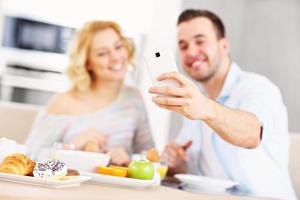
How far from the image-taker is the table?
4.06 ft

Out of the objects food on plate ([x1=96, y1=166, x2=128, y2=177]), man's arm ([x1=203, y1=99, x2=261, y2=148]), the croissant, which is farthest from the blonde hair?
the croissant

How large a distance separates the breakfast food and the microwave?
287 centimetres

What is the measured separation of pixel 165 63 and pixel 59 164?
1.26ft

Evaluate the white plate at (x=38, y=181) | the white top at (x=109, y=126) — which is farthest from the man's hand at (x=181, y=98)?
the white top at (x=109, y=126)

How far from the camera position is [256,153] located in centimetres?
221

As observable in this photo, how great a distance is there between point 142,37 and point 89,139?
206 cm

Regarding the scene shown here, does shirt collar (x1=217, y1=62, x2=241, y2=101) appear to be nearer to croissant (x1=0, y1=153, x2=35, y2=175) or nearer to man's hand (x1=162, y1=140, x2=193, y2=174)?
man's hand (x1=162, y1=140, x2=193, y2=174)

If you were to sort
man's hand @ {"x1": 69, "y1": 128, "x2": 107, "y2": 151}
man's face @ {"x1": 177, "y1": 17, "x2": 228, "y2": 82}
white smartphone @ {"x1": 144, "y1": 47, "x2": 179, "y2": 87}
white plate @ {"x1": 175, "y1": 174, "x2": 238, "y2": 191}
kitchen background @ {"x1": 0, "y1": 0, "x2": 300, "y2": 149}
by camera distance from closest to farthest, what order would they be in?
white smartphone @ {"x1": 144, "y1": 47, "x2": 179, "y2": 87} → white plate @ {"x1": 175, "y1": 174, "x2": 238, "y2": 191} → man's hand @ {"x1": 69, "y1": 128, "x2": 107, "y2": 151} → man's face @ {"x1": 177, "y1": 17, "x2": 228, "y2": 82} → kitchen background @ {"x1": 0, "y1": 0, "x2": 300, "y2": 149}

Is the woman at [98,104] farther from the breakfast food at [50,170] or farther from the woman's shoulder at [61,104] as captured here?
the breakfast food at [50,170]

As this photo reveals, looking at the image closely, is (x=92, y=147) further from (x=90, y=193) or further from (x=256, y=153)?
(x=90, y=193)

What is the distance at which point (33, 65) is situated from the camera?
412 cm

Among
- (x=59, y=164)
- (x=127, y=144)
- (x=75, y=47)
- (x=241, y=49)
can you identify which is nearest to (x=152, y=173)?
(x=59, y=164)

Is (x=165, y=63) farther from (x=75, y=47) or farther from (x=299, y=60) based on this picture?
(x=299, y=60)

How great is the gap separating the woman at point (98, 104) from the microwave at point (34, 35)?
1334mm
